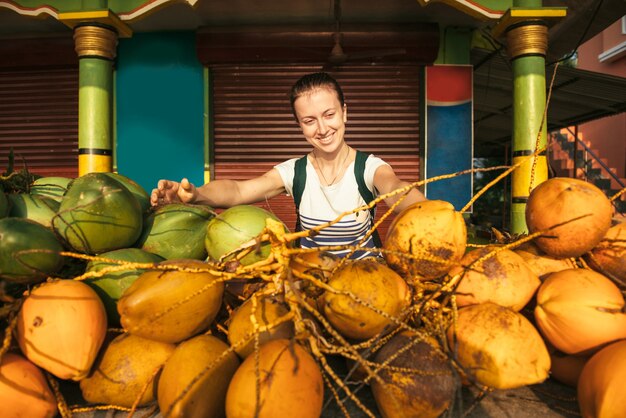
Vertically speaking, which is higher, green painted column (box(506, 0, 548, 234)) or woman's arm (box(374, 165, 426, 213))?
green painted column (box(506, 0, 548, 234))

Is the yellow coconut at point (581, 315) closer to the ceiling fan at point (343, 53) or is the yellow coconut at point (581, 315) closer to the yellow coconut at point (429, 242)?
the yellow coconut at point (429, 242)

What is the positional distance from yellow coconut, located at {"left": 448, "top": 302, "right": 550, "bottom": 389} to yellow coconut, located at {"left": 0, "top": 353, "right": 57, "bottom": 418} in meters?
0.88

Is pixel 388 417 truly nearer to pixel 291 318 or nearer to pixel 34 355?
pixel 291 318

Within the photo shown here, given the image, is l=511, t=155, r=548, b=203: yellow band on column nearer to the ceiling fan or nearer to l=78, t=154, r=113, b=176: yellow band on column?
the ceiling fan

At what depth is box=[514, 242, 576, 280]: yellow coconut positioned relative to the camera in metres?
1.16

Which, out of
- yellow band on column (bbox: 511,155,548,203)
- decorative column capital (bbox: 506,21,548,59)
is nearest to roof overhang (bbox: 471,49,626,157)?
decorative column capital (bbox: 506,21,548,59)

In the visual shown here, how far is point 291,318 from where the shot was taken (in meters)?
0.97

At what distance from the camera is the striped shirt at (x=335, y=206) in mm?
2170

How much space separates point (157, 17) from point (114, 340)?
5.51m

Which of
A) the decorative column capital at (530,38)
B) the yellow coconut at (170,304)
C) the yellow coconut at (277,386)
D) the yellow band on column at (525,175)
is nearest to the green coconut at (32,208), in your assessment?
the yellow coconut at (170,304)

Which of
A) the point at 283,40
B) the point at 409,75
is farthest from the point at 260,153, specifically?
the point at 409,75

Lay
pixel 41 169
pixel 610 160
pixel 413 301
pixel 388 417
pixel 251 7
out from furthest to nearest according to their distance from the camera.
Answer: pixel 610 160 < pixel 41 169 < pixel 251 7 < pixel 413 301 < pixel 388 417

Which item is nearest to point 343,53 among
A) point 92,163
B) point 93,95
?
point 93,95

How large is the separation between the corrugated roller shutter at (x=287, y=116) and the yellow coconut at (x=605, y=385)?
16.4 ft
